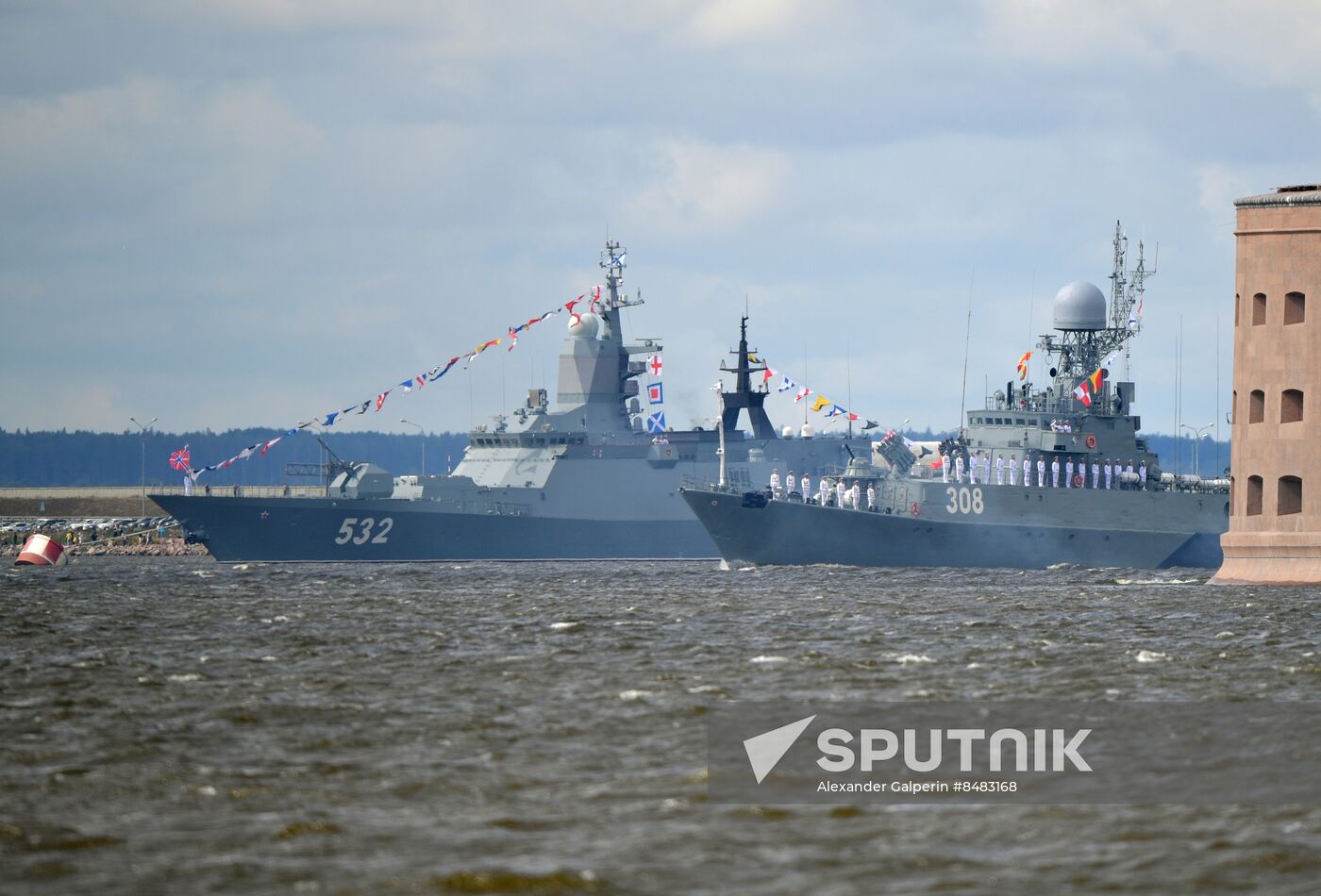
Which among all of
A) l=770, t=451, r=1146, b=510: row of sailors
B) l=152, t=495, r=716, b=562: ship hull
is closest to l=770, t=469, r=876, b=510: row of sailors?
l=770, t=451, r=1146, b=510: row of sailors

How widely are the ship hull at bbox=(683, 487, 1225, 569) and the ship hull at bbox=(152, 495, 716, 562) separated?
10257 mm

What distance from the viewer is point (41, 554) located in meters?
65.5

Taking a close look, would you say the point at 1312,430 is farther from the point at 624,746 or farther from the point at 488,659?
the point at 624,746

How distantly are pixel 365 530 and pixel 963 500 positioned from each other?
67.3 feet

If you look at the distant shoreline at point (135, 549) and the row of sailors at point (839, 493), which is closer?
the row of sailors at point (839, 493)

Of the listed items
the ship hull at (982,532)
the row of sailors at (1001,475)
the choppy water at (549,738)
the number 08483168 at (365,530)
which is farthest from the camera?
the number 08483168 at (365,530)

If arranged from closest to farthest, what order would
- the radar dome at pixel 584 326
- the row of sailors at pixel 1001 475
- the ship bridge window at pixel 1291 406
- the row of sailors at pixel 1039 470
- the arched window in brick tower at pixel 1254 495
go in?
the ship bridge window at pixel 1291 406, the arched window in brick tower at pixel 1254 495, the row of sailors at pixel 1001 475, the row of sailors at pixel 1039 470, the radar dome at pixel 584 326

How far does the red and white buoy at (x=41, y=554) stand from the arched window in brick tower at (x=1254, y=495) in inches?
1679

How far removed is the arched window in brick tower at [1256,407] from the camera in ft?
129

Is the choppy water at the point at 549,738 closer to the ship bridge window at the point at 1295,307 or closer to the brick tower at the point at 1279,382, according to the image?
the brick tower at the point at 1279,382

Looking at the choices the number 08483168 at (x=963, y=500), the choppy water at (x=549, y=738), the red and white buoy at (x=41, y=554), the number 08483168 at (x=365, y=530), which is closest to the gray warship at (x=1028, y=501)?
the number 08483168 at (x=963, y=500)

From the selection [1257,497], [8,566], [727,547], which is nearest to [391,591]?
[727,547]

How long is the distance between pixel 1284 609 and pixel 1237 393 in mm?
7741

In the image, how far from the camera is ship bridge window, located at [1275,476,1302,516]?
127 ft
